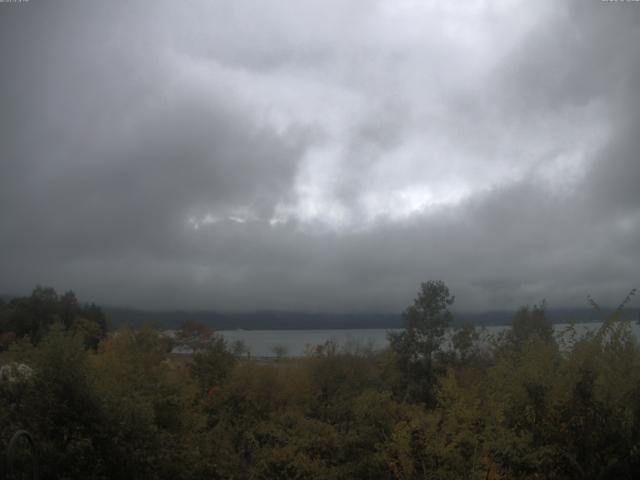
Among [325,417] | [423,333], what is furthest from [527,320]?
[325,417]

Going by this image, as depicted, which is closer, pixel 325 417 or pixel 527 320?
pixel 325 417

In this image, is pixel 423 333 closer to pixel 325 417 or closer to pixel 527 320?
pixel 527 320

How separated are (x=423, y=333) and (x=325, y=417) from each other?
761 inches

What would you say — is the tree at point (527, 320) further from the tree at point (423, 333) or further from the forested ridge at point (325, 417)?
the forested ridge at point (325, 417)

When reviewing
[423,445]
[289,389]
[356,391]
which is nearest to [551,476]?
[423,445]

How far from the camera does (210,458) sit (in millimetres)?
25594

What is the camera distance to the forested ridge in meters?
16.1

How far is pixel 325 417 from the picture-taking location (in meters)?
35.2

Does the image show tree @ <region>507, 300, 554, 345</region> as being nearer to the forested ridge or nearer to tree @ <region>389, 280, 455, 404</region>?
tree @ <region>389, 280, 455, 404</region>

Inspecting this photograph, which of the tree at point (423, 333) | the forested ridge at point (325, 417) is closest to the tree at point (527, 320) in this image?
the tree at point (423, 333)

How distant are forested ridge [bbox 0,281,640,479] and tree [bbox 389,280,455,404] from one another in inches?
433

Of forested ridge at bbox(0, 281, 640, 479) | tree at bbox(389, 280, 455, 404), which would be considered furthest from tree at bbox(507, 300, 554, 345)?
forested ridge at bbox(0, 281, 640, 479)

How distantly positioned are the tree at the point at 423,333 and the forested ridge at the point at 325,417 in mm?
10999

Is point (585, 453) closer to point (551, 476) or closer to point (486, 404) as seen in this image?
point (551, 476)
